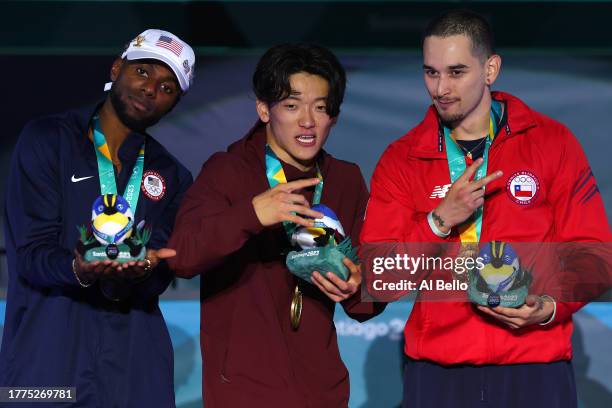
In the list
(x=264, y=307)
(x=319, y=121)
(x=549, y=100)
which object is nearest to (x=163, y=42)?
(x=319, y=121)

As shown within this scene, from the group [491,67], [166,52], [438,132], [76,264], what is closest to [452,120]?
[438,132]

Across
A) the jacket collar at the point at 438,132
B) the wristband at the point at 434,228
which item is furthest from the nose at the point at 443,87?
the wristband at the point at 434,228

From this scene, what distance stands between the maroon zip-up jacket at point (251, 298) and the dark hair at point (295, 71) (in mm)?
179

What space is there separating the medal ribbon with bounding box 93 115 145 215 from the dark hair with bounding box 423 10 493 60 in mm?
1065

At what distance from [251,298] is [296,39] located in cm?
256

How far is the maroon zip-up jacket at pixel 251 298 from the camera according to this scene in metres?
3.43

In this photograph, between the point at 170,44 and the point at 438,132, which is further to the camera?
the point at 170,44

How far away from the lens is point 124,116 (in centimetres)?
380

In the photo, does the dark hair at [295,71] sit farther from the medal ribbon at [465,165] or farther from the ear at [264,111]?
the medal ribbon at [465,165]

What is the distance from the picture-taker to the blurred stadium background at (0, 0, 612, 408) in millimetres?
5656

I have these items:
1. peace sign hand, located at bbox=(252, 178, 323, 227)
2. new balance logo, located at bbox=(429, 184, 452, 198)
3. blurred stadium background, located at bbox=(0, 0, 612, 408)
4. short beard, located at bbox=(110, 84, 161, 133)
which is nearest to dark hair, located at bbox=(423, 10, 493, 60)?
new balance logo, located at bbox=(429, 184, 452, 198)

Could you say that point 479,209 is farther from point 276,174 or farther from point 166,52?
point 166,52

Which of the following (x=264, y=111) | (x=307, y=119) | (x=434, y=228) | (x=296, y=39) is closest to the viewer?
(x=434, y=228)

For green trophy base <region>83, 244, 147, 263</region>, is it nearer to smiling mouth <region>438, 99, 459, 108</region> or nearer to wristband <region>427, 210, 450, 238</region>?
wristband <region>427, 210, 450, 238</region>
